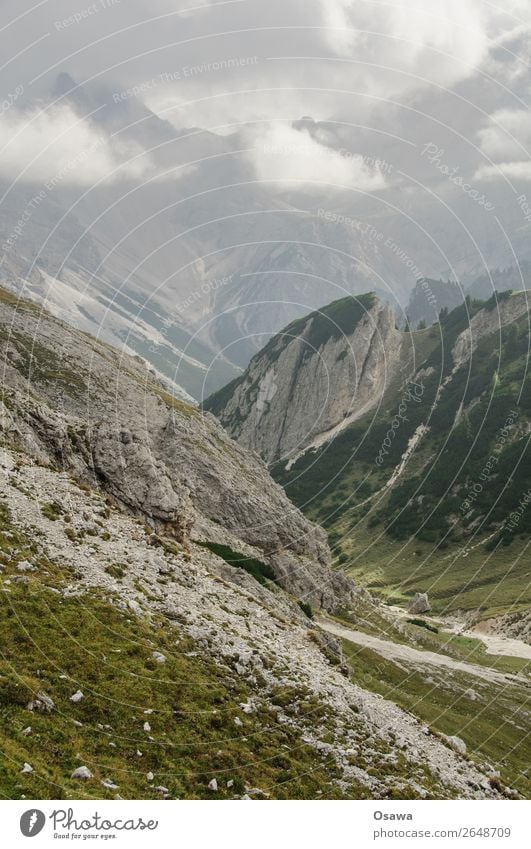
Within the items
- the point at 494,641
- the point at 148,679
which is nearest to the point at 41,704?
the point at 148,679

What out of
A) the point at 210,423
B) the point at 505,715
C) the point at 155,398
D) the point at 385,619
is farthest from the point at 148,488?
the point at 210,423

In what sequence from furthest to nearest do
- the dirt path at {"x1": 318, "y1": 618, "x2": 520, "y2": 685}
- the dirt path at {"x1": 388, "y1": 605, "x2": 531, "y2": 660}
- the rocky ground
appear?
the dirt path at {"x1": 388, "y1": 605, "x2": 531, "y2": 660}
the dirt path at {"x1": 318, "y1": 618, "x2": 520, "y2": 685}
the rocky ground

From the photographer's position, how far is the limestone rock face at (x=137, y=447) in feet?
188

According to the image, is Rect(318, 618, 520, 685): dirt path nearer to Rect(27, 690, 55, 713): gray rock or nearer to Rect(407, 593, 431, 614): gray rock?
Rect(27, 690, 55, 713): gray rock

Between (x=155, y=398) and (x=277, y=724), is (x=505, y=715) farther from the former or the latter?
(x=155, y=398)

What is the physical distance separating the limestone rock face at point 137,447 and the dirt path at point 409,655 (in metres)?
8.63

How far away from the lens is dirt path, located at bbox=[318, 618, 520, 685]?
3167 inches

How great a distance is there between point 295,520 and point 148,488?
199 feet

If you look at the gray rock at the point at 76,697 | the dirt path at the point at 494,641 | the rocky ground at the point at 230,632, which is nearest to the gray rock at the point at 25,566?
the rocky ground at the point at 230,632

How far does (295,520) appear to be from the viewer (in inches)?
4542

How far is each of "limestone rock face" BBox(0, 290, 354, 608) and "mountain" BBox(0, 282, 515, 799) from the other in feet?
1.47

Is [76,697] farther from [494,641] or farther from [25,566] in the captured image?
→ [494,641]

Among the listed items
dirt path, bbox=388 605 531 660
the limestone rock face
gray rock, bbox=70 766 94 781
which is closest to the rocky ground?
gray rock, bbox=70 766 94 781

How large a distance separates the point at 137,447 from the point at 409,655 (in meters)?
52.8
